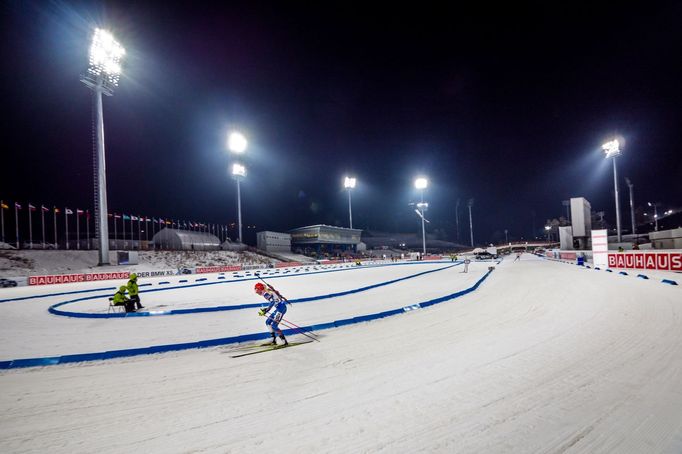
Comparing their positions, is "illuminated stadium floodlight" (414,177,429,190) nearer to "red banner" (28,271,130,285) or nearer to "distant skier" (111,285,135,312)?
"red banner" (28,271,130,285)

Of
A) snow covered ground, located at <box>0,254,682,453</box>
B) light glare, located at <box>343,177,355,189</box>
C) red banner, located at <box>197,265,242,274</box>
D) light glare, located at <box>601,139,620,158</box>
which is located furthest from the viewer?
light glare, located at <box>343,177,355,189</box>

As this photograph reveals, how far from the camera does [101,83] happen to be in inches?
1248

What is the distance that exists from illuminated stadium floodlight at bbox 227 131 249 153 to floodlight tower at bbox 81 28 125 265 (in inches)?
700

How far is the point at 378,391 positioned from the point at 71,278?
109 ft

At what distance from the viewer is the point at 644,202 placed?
7894 centimetres

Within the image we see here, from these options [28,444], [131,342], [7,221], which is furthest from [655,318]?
[7,221]

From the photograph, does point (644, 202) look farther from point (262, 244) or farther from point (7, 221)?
point (7, 221)

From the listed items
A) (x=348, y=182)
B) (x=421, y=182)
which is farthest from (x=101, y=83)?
(x=421, y=182)

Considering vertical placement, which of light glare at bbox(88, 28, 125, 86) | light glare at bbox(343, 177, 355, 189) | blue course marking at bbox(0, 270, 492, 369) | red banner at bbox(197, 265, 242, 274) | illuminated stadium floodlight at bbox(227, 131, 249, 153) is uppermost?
light glare at bbox(88, 28, 125, 86)

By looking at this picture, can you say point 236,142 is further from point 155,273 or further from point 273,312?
point 273,312

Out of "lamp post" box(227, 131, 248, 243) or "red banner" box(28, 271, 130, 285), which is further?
"lamp post" box(227, 131, 248, 243)

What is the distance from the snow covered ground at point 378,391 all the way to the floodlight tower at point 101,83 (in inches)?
1146

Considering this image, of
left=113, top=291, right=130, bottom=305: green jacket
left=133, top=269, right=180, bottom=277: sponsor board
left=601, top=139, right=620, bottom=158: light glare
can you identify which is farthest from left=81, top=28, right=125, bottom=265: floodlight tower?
left=601, top=139, right=620, bottom=158: light glare

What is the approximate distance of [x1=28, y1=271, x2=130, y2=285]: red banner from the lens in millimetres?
25516
